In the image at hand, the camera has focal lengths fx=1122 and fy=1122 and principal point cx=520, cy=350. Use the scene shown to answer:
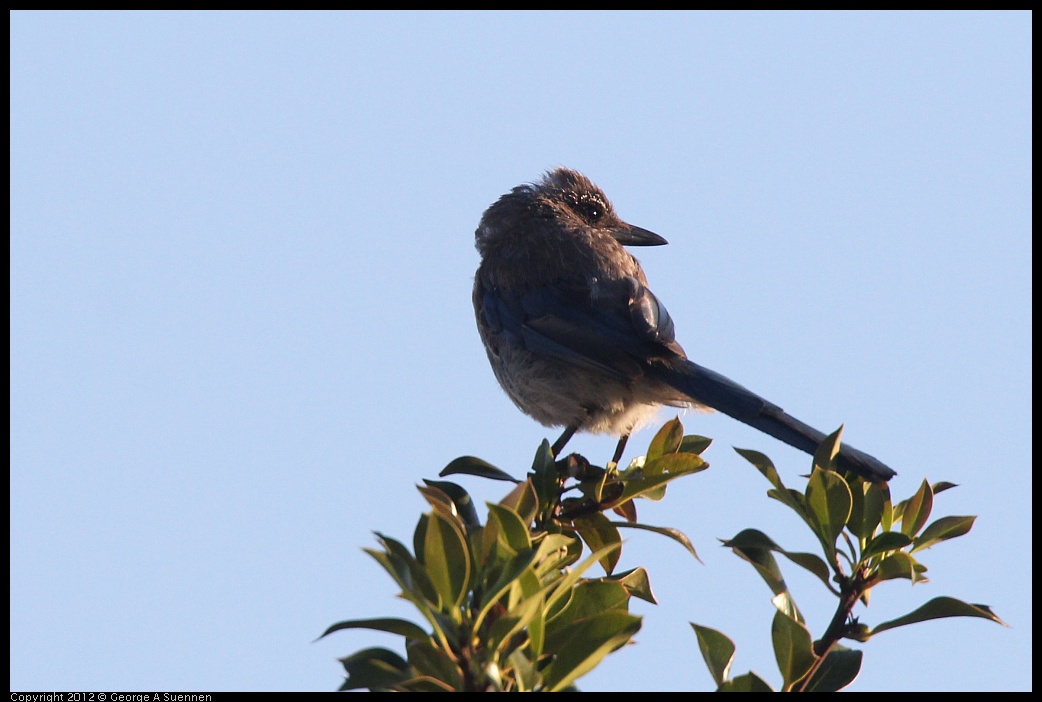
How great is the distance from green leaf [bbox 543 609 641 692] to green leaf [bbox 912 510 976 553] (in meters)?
1.02

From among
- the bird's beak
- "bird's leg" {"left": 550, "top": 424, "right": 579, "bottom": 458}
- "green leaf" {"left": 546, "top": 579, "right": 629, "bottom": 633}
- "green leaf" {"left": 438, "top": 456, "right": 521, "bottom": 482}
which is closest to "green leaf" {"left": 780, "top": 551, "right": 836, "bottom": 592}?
"green leaf" {"left": 546, "top": 579, "right": 629, "bottom": 633}

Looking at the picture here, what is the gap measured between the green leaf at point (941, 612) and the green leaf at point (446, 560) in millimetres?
1135

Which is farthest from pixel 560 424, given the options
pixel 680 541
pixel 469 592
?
pixel 469 592

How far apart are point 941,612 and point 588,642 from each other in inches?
39.0

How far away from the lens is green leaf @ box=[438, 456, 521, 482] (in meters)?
3.52

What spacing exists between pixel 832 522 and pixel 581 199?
4.54 m

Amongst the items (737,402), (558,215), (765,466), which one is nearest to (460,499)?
(765,466)

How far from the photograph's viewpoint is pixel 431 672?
2352mm

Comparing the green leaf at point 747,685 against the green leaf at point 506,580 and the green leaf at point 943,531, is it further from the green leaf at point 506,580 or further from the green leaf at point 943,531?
the green leaf at point 943,531

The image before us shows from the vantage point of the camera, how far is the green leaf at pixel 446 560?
7.79ft

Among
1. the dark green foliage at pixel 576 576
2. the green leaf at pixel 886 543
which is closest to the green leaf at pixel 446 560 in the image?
the dark green foliage at pixel 576 576

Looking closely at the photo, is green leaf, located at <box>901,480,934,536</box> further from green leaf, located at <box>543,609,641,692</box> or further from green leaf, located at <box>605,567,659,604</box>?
green leaf, located at <box>543,609,641,692</box>

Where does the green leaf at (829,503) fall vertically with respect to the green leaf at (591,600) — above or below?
above
